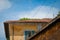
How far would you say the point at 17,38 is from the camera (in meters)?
30.9

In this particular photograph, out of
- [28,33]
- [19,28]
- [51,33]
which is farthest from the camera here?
[19,28]

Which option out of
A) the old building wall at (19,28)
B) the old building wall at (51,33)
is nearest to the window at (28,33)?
Result: the old building wall at (19,28)

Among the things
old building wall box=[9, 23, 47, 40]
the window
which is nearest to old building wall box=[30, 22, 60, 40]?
the window

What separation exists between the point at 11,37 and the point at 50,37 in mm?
6568

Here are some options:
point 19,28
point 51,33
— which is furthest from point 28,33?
point 51,33

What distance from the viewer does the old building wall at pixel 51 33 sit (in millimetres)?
25703

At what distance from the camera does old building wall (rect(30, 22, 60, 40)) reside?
84.3 ft

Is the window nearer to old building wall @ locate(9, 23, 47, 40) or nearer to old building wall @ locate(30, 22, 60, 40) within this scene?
old building wall @ locate(9, 23, 47, 40)

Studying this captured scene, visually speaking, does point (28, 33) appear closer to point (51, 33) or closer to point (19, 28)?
point (19, 28)

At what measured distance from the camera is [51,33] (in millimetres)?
25891

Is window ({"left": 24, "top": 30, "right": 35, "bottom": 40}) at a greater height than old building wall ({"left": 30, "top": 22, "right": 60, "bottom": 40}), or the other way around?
old building wall ({"left": 30, "top": 22, "right": 60, "bottom": 40})

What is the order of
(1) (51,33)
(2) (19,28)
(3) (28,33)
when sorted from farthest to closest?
(2) (19,28)
(3) (28,33)
(1) (51,33)

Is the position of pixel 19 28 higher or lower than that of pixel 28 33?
higher

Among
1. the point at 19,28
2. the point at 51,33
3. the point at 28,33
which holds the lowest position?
the point at 28,33
